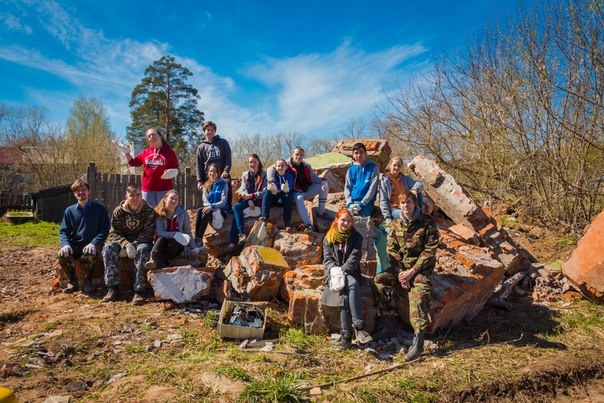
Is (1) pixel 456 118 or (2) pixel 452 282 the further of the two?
(1) pixel 456 118

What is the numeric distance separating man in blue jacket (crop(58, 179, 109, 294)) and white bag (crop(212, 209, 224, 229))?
4.86 ft

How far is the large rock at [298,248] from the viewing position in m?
5.55

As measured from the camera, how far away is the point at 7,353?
372 centimetres

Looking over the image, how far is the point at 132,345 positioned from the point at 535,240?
7606mm

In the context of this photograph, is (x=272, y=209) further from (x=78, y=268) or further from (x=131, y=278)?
(x=78, y=268)

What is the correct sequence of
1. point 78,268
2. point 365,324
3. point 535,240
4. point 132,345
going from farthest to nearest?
point 535,240 → point 78,268 → point 365,324 → point 132,345

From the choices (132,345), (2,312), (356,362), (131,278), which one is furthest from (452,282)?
(2,312)

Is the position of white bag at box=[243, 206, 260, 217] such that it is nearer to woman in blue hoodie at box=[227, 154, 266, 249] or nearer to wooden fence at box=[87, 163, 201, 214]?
woman in blue hoodie at box=[227, 154, 266, 249]

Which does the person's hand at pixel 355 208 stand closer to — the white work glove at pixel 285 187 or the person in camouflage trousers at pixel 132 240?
the white work glove at pixel 285 187

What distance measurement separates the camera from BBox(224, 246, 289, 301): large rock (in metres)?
4.88

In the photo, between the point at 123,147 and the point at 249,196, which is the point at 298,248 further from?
the point at 123,147

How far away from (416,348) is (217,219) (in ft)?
11.4

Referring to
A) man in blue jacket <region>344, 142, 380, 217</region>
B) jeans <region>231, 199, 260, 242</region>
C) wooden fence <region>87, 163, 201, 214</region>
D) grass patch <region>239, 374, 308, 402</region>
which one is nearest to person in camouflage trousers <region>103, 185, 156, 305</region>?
jeans <region>231, 199, 260, 242</region>

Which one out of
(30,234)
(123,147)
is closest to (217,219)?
(123,147)
